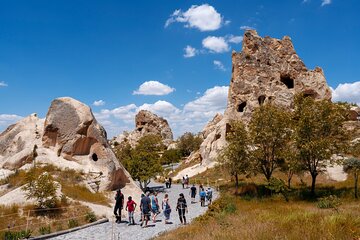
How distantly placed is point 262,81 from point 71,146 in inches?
1414

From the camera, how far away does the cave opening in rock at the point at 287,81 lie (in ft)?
178

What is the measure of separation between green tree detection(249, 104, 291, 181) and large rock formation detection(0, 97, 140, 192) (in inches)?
472

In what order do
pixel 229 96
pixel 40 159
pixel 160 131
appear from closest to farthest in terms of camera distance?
pixel 40 159 < pixel 229 96 < pixel 160 131

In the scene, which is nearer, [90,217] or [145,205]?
[145,205]

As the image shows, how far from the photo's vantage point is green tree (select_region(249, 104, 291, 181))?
2845cm

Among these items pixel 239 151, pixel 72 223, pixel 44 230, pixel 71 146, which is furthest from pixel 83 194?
pixel 239 151

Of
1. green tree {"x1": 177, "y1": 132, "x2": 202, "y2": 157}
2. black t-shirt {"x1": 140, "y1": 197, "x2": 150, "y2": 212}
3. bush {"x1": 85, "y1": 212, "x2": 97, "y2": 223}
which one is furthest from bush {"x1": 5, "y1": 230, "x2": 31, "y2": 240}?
green tree {"x1": 177, "y1": 132, "x2": 202, "y2": 157}

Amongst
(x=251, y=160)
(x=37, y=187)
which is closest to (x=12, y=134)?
(x=37, y=187)

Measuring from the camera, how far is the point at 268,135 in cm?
2830

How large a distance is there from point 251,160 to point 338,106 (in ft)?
29.3

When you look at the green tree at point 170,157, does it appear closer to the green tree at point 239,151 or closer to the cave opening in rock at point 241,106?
the cave opening in rock at point 241,106

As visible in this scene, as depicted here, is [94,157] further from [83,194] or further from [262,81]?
[262,81]

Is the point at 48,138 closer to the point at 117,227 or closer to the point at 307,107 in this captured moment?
the point at 117,227

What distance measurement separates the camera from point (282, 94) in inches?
2007
